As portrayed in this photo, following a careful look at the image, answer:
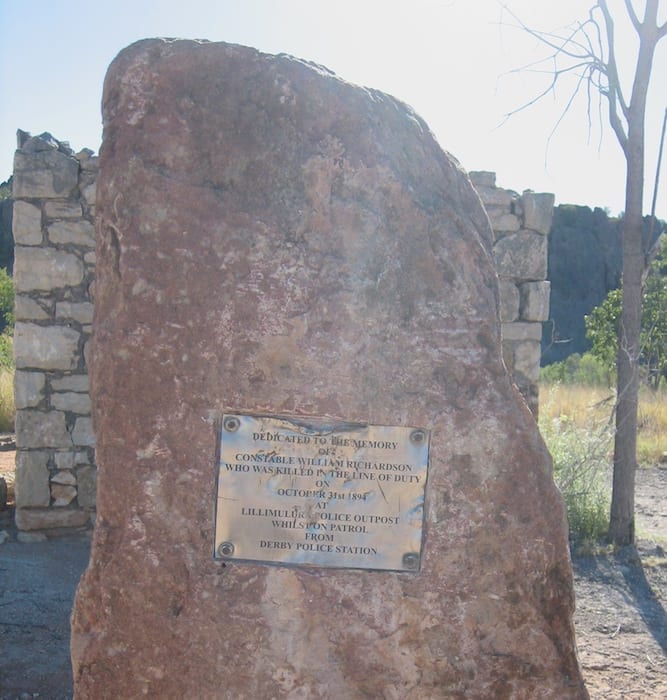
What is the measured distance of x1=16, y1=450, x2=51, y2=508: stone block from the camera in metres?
4.95

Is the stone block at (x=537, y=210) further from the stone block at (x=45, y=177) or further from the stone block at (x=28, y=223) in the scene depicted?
the stone block at (x=28, y=223)

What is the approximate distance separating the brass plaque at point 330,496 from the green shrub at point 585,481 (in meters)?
3.55

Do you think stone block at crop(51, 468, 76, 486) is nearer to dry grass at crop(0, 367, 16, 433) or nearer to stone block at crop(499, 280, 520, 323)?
stone block at crop(499, 280, 520, 323)

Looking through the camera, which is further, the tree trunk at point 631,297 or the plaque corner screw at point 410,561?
the tree trunk at point 631,297

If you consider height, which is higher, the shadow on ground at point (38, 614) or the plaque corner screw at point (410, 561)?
the plaque corner screw at point (410, 561)

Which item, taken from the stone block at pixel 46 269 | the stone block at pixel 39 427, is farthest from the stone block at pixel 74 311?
the stone block at pixel 39 427

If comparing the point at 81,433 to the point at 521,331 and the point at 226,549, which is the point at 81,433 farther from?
the point at 226,549

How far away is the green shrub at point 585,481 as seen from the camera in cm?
527

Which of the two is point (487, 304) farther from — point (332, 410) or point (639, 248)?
point (639, 248)

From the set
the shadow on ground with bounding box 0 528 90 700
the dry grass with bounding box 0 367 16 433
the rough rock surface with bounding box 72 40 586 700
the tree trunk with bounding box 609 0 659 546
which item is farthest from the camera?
the dry grass with bounding box 0 367 16 433

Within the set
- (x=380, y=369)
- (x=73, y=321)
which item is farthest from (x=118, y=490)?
(x=73, y=321)

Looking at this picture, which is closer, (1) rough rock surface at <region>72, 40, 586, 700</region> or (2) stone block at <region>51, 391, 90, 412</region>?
(1) rough rock surface at <region>72, 40, 586, 700</region>

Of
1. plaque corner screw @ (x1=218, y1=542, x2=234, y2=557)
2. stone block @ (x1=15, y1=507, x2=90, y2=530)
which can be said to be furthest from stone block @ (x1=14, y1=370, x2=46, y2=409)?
plaque corner screw @ (x1=218, y1=542, x2=234, y2=557)

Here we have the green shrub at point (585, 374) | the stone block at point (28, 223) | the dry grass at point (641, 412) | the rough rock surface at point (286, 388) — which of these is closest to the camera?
the rough rock surface at point (286, 388)
